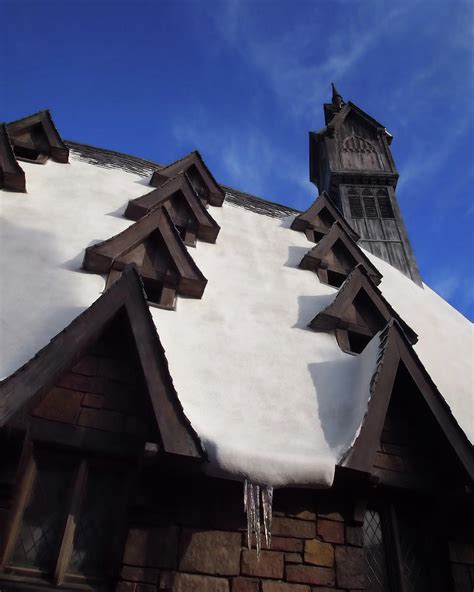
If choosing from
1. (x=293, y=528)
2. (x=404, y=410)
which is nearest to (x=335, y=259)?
(x=404, y=410)

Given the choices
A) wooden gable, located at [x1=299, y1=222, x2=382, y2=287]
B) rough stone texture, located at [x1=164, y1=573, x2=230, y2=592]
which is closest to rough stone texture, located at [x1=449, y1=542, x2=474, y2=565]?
rough stone texture, located at [x1=164, y1=573, x2=230, y2=592]

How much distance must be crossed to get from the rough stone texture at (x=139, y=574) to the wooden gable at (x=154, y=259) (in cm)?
270

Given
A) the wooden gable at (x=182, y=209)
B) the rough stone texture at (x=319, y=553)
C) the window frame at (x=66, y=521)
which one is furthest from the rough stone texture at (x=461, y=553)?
the wooden gable at (x=182, y=209)

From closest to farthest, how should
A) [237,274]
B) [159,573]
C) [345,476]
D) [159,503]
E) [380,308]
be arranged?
[159,573] → [159,503] → [345,476] → [380,308] → [237,274]

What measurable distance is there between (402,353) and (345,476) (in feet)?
4.31

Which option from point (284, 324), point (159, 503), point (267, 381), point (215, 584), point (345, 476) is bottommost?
point (215, 584)

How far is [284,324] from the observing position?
17.7ft

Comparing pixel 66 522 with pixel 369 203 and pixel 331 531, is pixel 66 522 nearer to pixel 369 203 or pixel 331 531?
pixel 331 531

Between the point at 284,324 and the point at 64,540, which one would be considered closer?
the point at 64,540

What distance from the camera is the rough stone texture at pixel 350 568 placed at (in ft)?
10.4

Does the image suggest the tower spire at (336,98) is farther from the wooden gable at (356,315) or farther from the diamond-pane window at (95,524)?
the diamond-pane window at (95,524)

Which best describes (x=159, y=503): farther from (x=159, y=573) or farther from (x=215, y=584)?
(x=215, y=584)

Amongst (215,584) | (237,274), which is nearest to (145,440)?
(215,584)

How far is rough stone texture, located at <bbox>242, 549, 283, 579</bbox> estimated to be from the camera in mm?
2990
